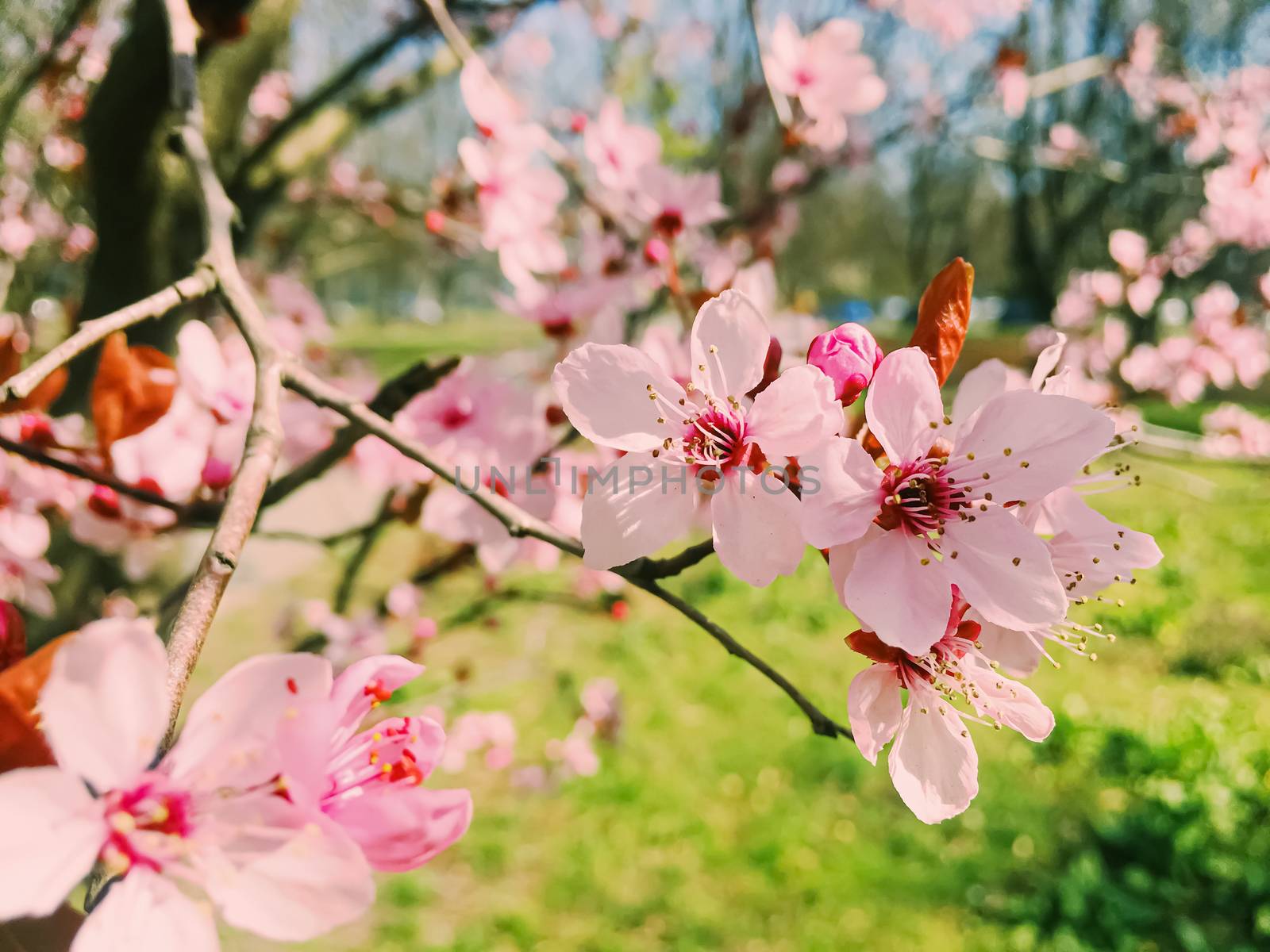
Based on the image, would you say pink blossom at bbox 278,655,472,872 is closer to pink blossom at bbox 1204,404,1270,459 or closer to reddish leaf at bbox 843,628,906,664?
reddish leaf at bbox 843,628,906,664

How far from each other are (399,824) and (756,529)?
37cm

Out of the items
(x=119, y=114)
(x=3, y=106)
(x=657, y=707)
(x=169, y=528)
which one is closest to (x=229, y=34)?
(x=119, y=114)

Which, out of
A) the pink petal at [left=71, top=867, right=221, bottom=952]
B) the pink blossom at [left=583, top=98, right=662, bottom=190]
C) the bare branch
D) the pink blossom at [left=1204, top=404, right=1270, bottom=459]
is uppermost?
the bare branch

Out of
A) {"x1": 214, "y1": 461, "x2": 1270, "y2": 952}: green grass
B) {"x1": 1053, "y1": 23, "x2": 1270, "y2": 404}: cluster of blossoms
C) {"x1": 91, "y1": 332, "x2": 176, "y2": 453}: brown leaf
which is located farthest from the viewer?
{"x1": 1053, "y1": 23, "x2": 1270, "y2": 404}: cluster of blossoms

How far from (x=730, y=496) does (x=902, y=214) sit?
1082 inches

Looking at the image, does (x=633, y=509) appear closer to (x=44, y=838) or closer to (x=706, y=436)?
(x=706, y=436)

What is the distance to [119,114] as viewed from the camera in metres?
1.88

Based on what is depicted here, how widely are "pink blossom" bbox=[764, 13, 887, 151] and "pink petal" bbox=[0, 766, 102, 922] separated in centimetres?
197

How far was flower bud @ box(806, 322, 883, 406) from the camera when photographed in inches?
30.3

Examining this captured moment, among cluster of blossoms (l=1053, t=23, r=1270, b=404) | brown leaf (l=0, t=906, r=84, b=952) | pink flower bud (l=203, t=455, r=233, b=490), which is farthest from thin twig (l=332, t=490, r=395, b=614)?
cluster of blossoms (l=1053, t=23, r=1270, b=404)

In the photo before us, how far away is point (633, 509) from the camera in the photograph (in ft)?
2.50

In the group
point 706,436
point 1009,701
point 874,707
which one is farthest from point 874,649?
point 706,436

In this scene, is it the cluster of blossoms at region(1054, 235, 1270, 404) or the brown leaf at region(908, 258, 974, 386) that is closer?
the brown leaf at region(908, 258, 974, 386)

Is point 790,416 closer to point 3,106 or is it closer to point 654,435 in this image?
point 654,435
